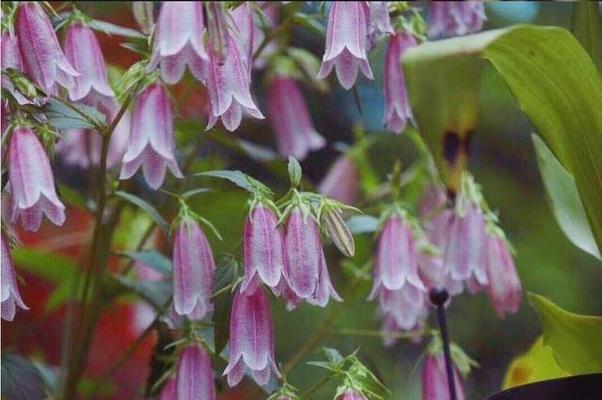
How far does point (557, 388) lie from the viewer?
575 millimetres

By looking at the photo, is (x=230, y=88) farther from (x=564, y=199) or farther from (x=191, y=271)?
(x=564, y=199)

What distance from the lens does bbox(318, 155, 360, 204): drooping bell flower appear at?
1.04m

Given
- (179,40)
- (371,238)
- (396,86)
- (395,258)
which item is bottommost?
(371,238)

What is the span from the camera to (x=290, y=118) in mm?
1005

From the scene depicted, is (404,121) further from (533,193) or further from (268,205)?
(533,193)

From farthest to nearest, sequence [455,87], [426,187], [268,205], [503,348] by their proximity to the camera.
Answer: [503,348]
[426,187]
[268,205]
[455,87]

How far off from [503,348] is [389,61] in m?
0.51

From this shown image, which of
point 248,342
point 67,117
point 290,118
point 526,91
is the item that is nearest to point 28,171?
point 67,117

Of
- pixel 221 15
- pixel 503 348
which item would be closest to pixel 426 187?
pixel 503 348

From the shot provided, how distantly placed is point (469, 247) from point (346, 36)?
0.24 m

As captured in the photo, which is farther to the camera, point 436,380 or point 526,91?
point 436,380

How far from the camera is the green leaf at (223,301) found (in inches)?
23.0

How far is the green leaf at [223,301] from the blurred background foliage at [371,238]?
0.32 meters

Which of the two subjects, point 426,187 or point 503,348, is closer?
point 426,187
